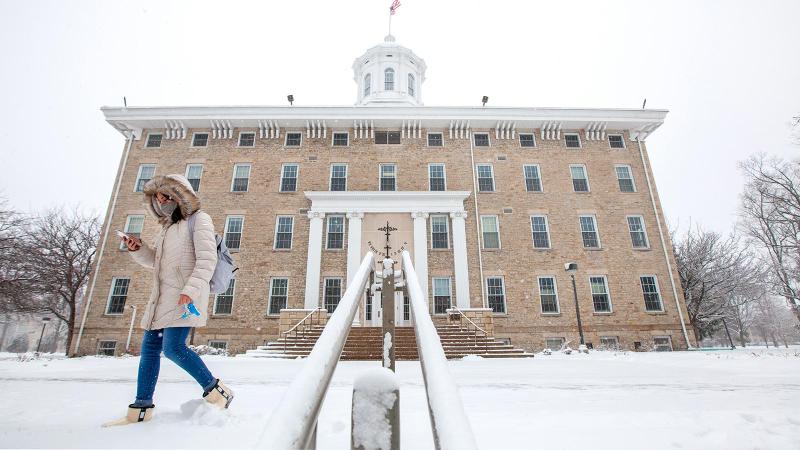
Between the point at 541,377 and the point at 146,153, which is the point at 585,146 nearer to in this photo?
the point at 541,377

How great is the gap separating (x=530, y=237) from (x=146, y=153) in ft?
66.6

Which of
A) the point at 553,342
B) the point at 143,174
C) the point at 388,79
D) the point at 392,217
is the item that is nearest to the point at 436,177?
the point at 392,217

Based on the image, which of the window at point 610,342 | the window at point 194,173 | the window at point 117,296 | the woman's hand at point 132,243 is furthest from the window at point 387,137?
the woman's hand at point 132,243

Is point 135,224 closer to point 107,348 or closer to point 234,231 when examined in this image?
point 234,231

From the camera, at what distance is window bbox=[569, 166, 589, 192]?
62.6 ft

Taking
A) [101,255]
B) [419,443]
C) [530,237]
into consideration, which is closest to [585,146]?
[530,237]

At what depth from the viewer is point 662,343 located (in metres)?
16.6

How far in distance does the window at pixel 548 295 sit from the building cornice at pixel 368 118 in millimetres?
8126

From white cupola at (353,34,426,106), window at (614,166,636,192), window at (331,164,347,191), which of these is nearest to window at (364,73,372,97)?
white cupola at (353,34,426,106)

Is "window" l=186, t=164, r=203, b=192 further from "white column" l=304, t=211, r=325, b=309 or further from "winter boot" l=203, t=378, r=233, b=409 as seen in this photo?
"winter boot" l=203, t=378, r=233, b=409

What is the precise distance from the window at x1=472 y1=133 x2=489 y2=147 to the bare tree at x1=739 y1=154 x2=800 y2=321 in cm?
1619

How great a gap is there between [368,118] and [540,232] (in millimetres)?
10632

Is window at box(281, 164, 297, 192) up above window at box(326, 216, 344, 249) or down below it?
above

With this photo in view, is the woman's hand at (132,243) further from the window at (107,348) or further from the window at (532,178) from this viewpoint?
the window at (532,178)
